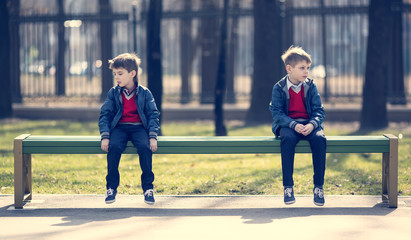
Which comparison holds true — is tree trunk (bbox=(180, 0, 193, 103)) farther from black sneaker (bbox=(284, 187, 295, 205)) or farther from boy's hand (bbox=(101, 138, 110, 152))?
black sneaker (bbox=(284, 187, 295, 205))

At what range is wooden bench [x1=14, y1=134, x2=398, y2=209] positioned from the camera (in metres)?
5.95

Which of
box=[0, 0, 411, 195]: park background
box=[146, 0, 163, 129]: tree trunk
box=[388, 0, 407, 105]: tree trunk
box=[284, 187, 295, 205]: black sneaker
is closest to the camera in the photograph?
box=[284, 187, 295, 205]: black sneaker

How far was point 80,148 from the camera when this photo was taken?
607 cm

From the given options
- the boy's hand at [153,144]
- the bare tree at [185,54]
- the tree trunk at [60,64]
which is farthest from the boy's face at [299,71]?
the tree trunk at [60,64]

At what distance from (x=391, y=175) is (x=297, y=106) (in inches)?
39.7

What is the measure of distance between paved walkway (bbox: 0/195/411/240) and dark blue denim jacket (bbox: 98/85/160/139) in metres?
0.69

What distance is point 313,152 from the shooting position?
582 cm

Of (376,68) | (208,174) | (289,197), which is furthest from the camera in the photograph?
(376,68)

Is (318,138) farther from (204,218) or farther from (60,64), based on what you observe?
(60,64)

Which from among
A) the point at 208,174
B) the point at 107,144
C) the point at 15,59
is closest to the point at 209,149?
the point at 107,144

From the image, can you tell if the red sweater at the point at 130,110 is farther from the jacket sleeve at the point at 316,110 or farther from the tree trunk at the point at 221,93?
the tree trunk at the point at 221,93

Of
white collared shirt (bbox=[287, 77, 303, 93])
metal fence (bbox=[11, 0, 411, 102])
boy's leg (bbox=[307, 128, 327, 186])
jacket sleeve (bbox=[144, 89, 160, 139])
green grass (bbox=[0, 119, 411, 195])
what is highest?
metal fence (bbox=[11, 0, 411, 102])

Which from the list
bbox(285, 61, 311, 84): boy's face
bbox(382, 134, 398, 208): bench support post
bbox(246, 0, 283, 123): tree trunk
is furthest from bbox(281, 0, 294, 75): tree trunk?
bbox(382, 134, 398, 208): bench support post

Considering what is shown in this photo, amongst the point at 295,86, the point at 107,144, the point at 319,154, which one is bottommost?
the point at 319,154
